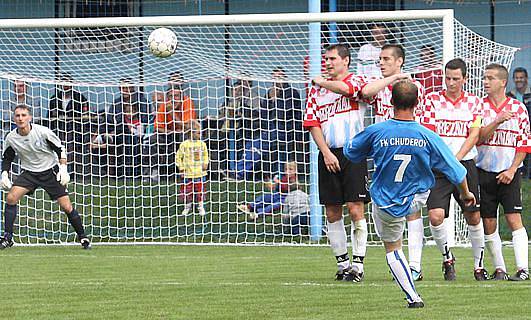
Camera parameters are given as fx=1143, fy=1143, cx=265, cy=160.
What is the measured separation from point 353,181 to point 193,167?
7.16m

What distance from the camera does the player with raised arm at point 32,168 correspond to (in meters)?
15.4

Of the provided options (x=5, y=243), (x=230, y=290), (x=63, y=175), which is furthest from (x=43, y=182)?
(x=230, y=290)

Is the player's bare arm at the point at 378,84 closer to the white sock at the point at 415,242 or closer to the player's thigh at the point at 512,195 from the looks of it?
the white sock at the point at 415,242

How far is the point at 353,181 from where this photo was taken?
10.2 metres

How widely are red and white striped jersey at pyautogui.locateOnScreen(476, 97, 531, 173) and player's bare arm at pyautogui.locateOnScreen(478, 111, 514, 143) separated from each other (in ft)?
0.54

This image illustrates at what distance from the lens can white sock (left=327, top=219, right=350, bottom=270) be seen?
10273 mm

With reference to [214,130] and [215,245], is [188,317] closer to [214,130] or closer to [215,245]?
[215,245]

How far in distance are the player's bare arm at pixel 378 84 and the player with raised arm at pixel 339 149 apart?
9 cm

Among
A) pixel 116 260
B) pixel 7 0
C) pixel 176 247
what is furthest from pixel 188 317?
pixel 7 0

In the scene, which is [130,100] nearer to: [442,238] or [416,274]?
[442,238]

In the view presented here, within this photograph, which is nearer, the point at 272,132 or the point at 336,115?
the point at 336,115

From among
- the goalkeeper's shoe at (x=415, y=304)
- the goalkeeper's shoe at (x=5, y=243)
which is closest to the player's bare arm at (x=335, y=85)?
the goalkeeper's shoe at (x=415, y=304)

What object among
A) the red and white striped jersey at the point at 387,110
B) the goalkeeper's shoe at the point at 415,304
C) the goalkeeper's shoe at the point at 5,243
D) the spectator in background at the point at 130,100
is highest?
the spectator in background at the point at 130,100

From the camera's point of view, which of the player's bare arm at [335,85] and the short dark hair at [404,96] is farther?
the player's bare arm at [335,85]
